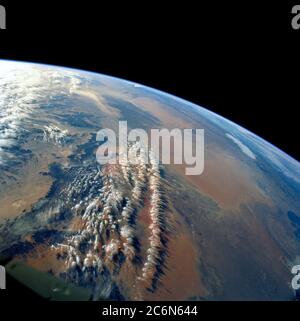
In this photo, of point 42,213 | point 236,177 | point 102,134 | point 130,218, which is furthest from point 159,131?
point 42,213

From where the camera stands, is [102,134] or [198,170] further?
[102,134]

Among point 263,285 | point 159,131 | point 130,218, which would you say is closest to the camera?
point 263,285

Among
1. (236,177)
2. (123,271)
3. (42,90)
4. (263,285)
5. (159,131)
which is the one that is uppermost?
(42,90)

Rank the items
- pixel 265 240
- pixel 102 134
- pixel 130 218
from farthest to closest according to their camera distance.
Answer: pixel 102 134 < pixel 265 240 < pixel 130 218

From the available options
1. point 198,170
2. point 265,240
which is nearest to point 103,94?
point 198,170

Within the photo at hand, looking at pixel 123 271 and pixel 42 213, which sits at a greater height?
pixel 42 213

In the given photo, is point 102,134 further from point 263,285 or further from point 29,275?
point 263,285
